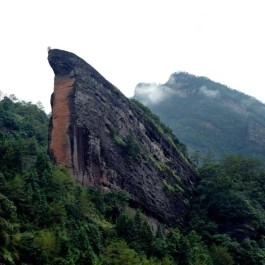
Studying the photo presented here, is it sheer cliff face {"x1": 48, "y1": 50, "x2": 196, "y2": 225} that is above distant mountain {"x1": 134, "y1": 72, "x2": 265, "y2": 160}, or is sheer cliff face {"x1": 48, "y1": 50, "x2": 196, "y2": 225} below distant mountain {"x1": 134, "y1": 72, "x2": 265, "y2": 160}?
below

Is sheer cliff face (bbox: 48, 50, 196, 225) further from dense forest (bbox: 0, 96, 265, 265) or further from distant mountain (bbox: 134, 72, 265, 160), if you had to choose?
distant mountain (bbox: 134, 72, 265, 160)

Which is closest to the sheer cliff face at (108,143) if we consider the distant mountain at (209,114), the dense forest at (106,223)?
the dense forest at (106,223)

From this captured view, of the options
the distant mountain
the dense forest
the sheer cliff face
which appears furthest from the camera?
the distant mountain

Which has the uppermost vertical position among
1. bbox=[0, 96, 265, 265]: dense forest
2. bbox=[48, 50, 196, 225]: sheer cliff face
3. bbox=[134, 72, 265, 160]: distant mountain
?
bbox=[134, 72, 265, 160]: distant mountain

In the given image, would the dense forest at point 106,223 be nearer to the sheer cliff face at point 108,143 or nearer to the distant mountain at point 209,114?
the sheer cliff face at point 108,143

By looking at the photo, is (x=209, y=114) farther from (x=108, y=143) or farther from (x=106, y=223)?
(x=106, y=223)

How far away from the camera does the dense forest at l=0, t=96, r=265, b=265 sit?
31.1 meters

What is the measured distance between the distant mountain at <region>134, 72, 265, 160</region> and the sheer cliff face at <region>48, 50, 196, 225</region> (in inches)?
2428

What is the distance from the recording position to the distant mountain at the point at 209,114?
129250 millimetres

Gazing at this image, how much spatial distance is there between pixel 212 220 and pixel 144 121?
1383cm

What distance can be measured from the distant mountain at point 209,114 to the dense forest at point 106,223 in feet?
204

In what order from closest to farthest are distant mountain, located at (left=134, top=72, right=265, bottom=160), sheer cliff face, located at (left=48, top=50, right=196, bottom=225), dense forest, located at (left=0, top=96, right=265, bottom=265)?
dense forest, located at (left=0, top=96, right=265, bottom=265) → sheer cliff face, located at (left=48, top=50, right=196, bottom=225) → distant mountain, located at (left=134, top=72, right=265, bottom=160)

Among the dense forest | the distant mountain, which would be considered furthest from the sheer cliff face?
the distant mountain

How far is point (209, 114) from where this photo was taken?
144 meters
